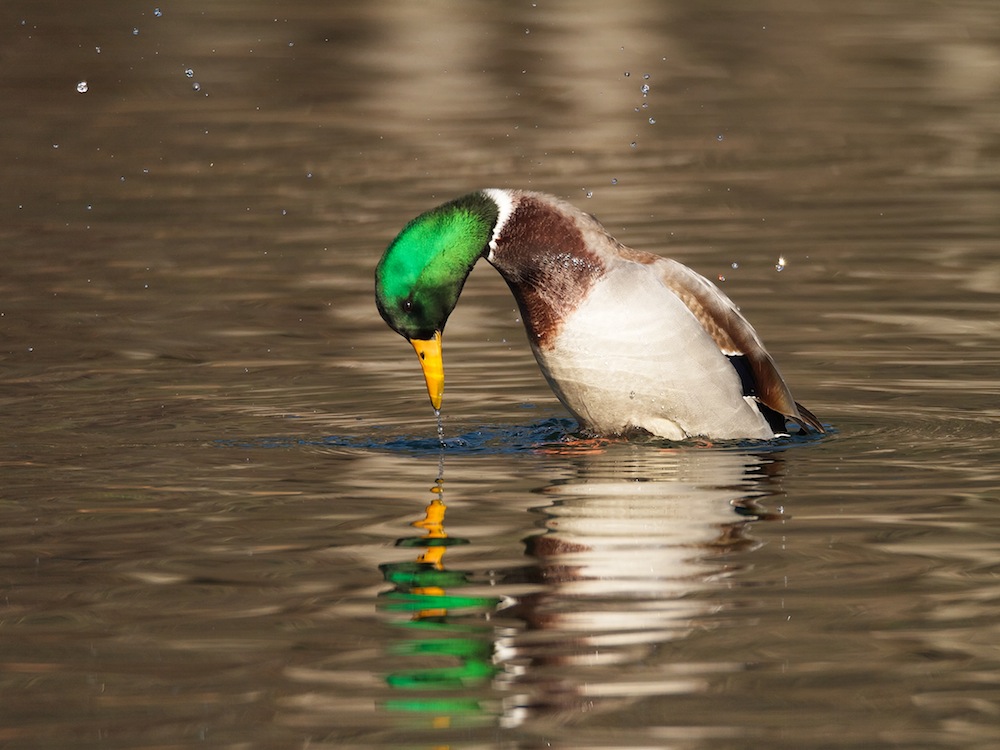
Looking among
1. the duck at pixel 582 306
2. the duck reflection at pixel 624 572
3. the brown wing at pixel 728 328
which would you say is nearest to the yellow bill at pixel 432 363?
the duck at pixel 582 306

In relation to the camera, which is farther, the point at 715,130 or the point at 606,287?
the point at 715,130

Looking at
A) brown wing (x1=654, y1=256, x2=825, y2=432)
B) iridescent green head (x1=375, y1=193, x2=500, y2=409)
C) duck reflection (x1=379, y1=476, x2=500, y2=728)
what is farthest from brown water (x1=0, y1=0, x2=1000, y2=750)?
iridescent green head (x1=375, y1=193, x2=500, y2=409)

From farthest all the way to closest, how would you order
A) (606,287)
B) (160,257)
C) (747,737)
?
(160,257)
(606,287)
(747,737)

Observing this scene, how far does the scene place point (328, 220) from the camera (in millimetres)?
14734

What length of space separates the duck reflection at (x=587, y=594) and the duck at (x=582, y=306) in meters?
0.27

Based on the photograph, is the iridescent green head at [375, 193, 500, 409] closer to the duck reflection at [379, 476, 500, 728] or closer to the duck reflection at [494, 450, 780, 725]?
the duck reflection at [494, 450, 780, 725]

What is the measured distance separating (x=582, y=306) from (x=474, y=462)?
91 cm

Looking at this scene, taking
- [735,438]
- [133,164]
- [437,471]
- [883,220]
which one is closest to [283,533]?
[437,471]

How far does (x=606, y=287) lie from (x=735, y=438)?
Answer: 94 centimetres

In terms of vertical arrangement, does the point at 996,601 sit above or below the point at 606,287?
below

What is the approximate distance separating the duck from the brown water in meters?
0.27

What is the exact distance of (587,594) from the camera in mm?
5805

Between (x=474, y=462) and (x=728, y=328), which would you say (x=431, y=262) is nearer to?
(x=474, y=462)

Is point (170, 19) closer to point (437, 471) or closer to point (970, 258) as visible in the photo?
point (970, 258)
